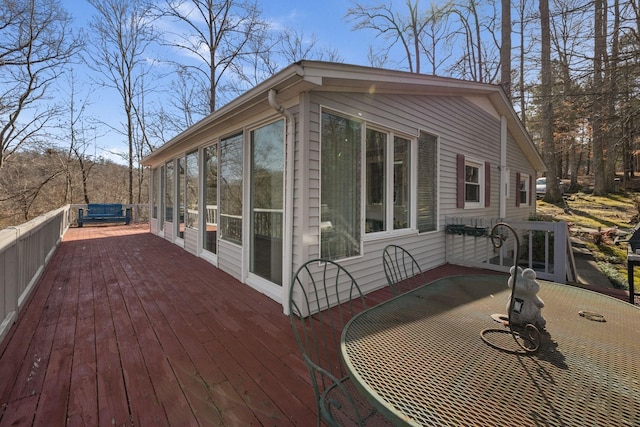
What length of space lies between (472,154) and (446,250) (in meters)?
2.14

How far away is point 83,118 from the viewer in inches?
531

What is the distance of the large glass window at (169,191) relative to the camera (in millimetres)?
7129

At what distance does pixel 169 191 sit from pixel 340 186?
5.67 metres

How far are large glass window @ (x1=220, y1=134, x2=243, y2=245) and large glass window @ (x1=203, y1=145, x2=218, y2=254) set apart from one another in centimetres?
30

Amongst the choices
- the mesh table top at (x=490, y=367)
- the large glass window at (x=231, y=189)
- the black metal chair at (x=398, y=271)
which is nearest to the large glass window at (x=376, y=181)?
the black metal chair at (x=398, y=271)

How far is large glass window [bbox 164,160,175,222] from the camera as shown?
23.4 ft

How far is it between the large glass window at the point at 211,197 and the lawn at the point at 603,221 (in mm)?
7214

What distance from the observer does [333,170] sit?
3258mm

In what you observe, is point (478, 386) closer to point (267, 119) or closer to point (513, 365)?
point (513, 365)

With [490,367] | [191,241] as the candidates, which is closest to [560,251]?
[490,367]

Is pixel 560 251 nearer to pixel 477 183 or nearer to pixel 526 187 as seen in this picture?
pixel 477 183

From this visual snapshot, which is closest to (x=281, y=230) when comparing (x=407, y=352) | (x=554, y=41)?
(x=407, y=352)

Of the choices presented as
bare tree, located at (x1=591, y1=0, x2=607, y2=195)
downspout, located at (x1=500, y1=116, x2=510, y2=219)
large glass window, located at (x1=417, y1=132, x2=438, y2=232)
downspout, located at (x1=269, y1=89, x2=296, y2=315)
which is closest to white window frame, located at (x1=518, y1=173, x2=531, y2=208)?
bare tree, located at (x1=591, y1=0, x2=607, y2=195)

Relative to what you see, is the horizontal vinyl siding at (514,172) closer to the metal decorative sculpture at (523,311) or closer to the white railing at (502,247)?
the white railing at (502,247)
